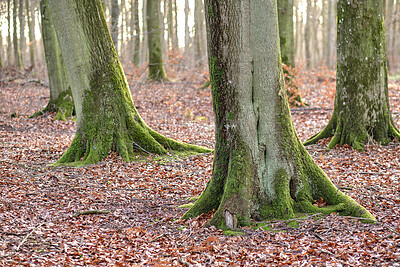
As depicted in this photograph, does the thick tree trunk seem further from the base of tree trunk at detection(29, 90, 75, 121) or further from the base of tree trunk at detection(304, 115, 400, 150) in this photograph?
the base of tree trunk at detection(29, 90, 75, 121)

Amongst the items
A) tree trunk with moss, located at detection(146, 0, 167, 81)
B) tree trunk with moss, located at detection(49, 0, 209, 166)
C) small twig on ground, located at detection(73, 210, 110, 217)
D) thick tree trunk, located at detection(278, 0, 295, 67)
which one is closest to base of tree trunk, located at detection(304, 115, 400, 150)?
tree trunk with moss, located at detection(49, 0, 209, 166)

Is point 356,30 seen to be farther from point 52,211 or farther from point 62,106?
point 62,106

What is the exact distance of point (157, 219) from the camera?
5.23 metres

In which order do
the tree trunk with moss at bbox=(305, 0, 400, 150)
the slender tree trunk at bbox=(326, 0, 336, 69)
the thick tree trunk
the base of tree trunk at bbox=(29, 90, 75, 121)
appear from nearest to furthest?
the tree trunk with moss at bbox=(305, 0, 400, 150)
the base of tree trunk at bbox=(29, 90, 75, 121)
the thick tree trunk
the slender tree trunk at bbox=(326, 0, 336, 69)

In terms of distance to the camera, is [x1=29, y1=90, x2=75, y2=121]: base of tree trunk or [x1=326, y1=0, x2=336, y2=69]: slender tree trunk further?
[x1=326, y1=0, x2=336, y2=69]: slender tree trunk

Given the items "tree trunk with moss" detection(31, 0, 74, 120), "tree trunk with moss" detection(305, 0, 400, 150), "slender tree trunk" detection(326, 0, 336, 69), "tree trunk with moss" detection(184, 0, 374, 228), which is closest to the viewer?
"tree trunk with moss" detection(184, 0, 374, 228)

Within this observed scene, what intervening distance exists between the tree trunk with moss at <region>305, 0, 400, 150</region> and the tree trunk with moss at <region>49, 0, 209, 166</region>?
4.21 meters

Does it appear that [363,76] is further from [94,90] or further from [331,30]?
[331,30]

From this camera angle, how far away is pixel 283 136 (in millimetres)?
4961

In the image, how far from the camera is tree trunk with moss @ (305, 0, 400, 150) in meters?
8.03

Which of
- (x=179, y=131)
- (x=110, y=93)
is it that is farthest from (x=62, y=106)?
(x=110, y=93)

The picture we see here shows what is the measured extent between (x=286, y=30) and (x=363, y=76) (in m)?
7.54

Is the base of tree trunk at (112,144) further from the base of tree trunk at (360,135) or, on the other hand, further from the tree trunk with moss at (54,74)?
the tree trunk with moss at (54,74)

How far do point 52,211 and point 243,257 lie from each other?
9.62 feet
